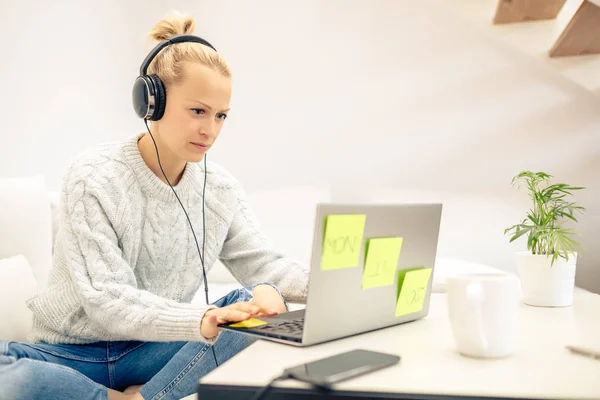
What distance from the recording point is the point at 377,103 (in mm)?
2383

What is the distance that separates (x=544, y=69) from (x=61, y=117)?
1.82m

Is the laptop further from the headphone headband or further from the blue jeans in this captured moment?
the headphone headband

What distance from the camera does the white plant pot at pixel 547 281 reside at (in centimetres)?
117

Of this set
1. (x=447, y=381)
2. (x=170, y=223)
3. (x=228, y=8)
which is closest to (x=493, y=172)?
(x=228, y=8)

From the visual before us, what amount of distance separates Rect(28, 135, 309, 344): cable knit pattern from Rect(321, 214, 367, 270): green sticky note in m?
0.28

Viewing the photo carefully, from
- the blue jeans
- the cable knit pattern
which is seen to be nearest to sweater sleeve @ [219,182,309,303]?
the cable knit pattern

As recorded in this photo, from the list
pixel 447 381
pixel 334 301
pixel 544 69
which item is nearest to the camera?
pixel 447 381

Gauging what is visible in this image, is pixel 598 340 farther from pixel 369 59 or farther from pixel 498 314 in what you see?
pixel 369 59

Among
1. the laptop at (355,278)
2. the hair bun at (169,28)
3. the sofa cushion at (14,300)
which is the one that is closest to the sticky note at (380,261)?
the laptop at (355,278)

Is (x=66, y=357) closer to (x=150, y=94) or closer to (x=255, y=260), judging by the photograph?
(x=255, y=260)

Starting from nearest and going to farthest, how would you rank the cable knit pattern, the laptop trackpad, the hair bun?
the laptop trackpad, the cable knit pattern, the hair bun

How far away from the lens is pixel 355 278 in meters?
0.84

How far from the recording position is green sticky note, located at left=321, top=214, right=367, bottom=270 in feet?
2.53

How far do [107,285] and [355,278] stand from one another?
1.63 feet
